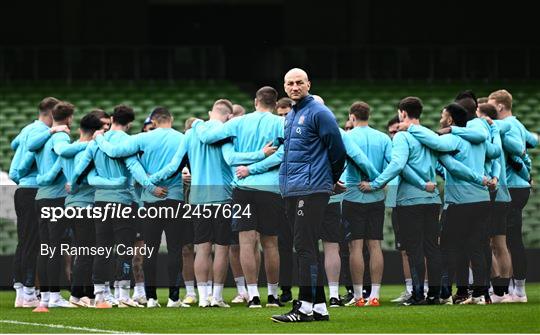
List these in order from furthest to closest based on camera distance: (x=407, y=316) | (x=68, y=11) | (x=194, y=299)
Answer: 1. (x=68, y=11)
2. (x=194, y=299)
3. (x=407, y=316)

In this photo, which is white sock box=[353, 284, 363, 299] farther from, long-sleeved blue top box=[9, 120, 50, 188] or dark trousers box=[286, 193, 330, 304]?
long-sleeved blue top box=[9, 120, 50, 188]

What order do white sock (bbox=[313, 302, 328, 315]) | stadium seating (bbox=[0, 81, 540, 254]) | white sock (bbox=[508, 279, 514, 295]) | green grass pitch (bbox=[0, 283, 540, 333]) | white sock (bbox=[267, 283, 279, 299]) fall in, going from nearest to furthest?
green grass pitch (bbox=[0, 283, 540, 333]) < white sock (bbox=[313, 302, 328, 315]) < white sock (bbox=[267, 283, 279, 299]) < white sock (bbox=[508, 279, 514, 295]) < stadium seating (bbox=[0, 81, 540, 254])

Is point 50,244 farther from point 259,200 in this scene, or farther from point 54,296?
point 259,200

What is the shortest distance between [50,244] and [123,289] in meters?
0.84

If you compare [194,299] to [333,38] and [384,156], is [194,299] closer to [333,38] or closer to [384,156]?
[384,156]

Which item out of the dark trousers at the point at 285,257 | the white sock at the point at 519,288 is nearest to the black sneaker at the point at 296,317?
the dark trousers at the point at 285,257

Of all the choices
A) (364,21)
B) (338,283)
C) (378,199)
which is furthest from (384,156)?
(364,21)

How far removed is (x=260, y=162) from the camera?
12039 mm

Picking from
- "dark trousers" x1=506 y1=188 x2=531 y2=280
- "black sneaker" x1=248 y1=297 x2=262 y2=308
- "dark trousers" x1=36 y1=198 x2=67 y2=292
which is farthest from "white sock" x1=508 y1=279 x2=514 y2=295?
"dark trousers" x1=36 y1=198 x2=67 y2=292

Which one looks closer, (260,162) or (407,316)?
(407,316)

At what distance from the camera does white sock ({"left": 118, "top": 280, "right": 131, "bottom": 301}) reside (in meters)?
12.6

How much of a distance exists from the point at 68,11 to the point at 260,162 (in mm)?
18816

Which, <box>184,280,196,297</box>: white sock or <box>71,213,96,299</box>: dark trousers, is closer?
<box>71,213,96,299</box>: dark trousers

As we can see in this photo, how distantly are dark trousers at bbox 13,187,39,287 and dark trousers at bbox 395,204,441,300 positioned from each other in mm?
3662
